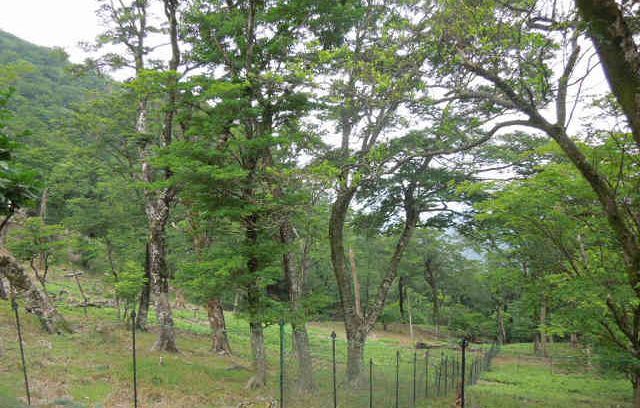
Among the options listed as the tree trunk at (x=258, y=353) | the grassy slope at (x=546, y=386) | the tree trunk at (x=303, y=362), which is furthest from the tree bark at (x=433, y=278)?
the tree trunk at (x=258, y=353)

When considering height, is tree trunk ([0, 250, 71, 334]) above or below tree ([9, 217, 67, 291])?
below

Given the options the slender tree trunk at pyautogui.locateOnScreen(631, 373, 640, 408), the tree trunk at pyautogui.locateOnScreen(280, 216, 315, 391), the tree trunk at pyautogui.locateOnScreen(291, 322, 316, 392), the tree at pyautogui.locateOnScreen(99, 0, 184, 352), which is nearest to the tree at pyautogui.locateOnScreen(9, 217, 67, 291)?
the tree at pyautogui.locateOnScreen(99, 0, 184, 352)

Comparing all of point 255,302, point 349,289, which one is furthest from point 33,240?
point 349,289

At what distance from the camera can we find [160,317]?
41.5 feet

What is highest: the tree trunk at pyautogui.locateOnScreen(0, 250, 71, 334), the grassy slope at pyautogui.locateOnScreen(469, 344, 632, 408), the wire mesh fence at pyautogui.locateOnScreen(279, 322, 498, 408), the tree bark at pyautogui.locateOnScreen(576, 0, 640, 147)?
the tree bark at pyautogui.locateOnScreen(576, 0, 640, 147)

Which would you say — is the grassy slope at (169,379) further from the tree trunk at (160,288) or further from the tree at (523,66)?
the tree at (523,66)

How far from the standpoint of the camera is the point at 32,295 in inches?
507

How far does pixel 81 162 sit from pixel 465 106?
52.9 feet

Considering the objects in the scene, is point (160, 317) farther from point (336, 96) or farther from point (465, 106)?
point (465, 106)

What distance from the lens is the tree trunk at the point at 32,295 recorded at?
1197 cm

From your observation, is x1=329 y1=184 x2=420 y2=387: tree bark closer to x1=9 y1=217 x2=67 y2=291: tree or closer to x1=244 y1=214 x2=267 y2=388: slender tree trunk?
x1=244 y1=214 x2=267 y2=388: slender tree trunk

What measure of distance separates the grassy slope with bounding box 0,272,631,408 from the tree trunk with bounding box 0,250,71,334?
0.49m

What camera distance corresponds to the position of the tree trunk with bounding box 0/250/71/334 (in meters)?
12.0

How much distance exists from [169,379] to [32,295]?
20.4ft
